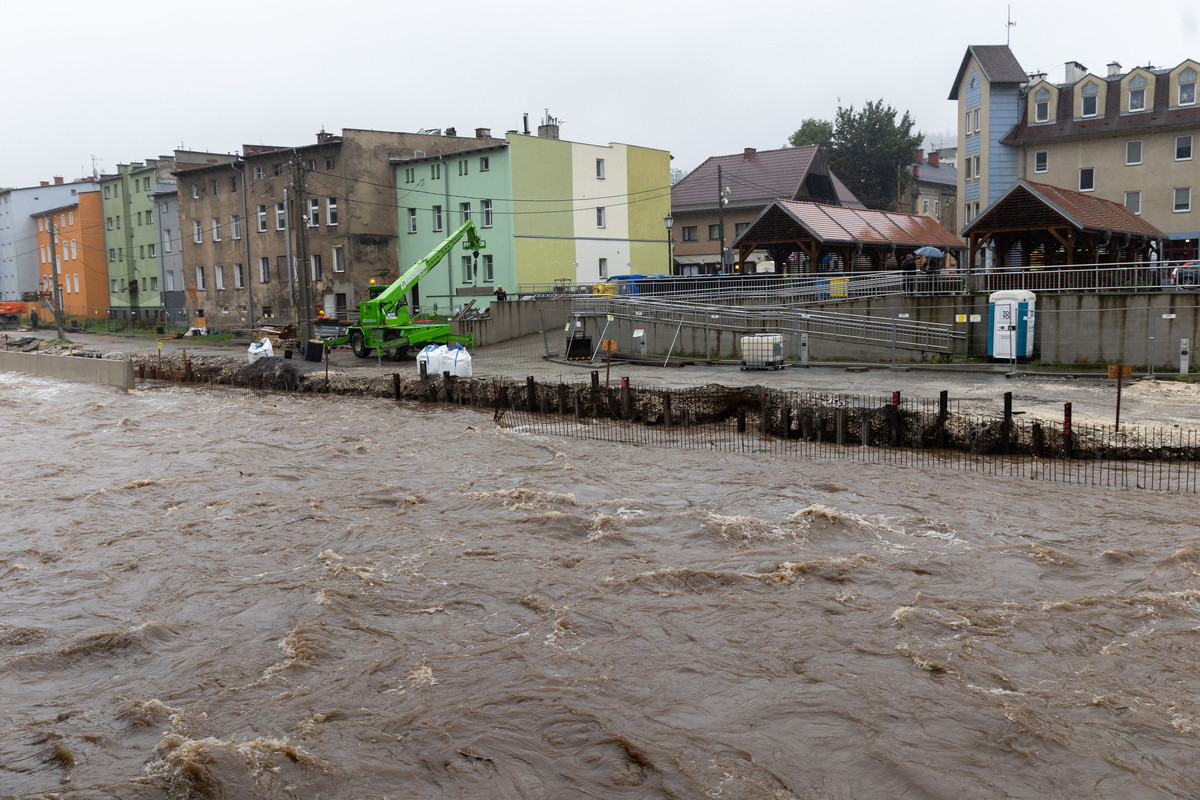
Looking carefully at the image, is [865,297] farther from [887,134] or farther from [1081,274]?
[887,134]

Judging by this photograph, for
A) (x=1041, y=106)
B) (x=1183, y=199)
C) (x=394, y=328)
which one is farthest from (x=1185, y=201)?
(x=394, y=328)

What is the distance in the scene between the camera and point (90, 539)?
1504 centimetres

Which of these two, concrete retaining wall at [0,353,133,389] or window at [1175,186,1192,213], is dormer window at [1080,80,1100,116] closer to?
window at [1175,186,1192,213]

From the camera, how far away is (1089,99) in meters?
49.1

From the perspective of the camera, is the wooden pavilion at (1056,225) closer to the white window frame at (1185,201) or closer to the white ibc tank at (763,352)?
the white ibc tank at (763,352)

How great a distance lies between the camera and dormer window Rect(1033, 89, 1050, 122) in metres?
50.1

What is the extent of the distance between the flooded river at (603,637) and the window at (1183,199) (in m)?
37.9

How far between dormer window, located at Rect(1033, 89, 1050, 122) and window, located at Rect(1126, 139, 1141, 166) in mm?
4199

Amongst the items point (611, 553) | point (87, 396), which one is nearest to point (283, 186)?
point (87, 396)

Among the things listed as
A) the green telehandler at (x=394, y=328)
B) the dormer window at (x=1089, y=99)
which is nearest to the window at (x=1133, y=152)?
the dormer window at (x=1089, y=99)

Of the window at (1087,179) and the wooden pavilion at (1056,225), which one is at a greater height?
the window at (1087,179)

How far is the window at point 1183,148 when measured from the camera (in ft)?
153

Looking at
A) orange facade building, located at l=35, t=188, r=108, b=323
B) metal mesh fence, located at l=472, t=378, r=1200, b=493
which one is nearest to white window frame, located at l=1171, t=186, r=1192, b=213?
A: metal mesh fence, located at l=472, t=378, r=1200, b=493

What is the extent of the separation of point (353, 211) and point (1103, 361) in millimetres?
38039
